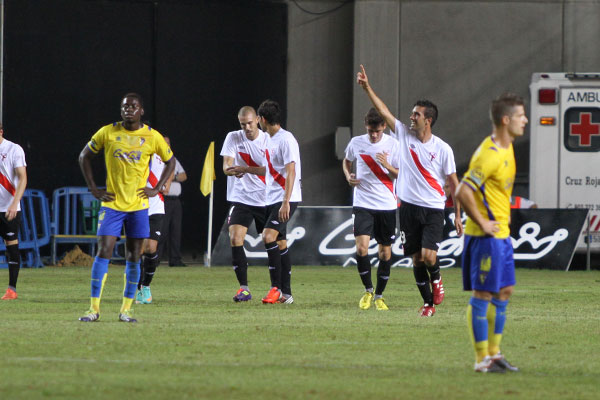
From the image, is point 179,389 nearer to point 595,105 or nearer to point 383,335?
point 383,335

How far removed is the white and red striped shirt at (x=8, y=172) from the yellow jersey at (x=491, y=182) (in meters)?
8.00

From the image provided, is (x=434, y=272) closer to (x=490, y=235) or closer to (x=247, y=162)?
(x=247, y=162)

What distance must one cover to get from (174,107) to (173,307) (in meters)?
11.9

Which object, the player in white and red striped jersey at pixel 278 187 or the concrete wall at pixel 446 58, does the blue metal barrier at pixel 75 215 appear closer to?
the concrete wall at pixel 446 58

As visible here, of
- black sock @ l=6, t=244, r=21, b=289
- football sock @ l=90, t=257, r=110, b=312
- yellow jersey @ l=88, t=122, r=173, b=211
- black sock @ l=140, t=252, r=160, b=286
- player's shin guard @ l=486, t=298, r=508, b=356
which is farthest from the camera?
black sock @ l=6, t=244, r=21, b=289

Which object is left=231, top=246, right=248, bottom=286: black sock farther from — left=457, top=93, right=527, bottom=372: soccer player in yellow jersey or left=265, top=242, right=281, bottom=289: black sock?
left=457, top=93, right=527, bottom=372: soccer player in yellow jersey

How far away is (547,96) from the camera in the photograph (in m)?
21.7

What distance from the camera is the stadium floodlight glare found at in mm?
21703

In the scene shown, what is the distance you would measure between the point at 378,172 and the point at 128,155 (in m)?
3.78

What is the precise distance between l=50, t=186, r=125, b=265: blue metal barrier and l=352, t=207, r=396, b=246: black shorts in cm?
998

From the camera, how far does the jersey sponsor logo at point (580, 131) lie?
21906 millimetres

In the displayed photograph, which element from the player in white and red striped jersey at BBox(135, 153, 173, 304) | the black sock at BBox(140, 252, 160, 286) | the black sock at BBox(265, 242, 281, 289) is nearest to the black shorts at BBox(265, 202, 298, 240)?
the black sock at BBox(265, 242, 281, 289)

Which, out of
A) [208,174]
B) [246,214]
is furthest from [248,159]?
[208,174]

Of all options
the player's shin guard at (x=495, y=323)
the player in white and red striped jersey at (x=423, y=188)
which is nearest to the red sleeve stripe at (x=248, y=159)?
the player in white and red striped jersey at (x=423, y=188)
